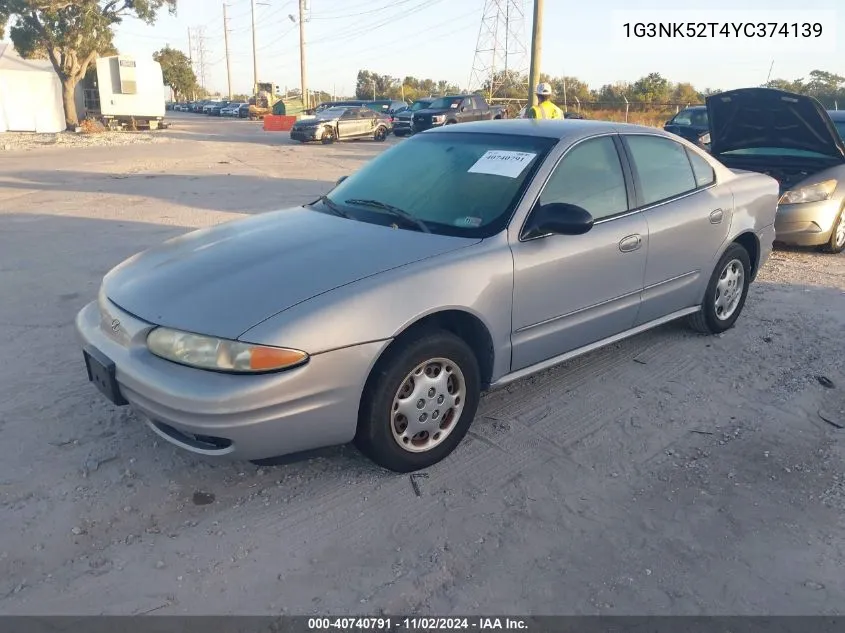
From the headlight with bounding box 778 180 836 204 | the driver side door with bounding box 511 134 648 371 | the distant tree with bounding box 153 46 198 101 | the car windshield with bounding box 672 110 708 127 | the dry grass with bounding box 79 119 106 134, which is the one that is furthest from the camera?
the distant tree with bounding box 153 46 198 101

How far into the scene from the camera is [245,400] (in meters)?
2.61

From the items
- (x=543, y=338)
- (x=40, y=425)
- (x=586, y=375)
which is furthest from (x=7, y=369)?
(x=586, y=375)

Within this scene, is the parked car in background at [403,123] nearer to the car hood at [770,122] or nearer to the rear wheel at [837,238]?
the car hood at [770,122]

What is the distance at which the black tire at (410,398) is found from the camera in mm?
2918

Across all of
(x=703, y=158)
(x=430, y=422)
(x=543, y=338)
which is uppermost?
(x=703, y=158)

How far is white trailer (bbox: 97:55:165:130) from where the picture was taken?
31641mm

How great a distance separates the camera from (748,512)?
9.57ft

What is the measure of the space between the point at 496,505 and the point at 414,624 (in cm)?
77

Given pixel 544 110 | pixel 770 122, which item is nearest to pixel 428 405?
pixel 544 110

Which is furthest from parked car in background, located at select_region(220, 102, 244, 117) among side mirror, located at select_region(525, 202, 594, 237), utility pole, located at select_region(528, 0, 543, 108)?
side mirror, located at select_region(525, 202, 594, 237)

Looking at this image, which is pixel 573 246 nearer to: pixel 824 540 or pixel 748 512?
pixel 748 512

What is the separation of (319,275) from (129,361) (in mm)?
897

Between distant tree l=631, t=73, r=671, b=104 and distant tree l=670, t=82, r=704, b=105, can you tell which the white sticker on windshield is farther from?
distant tree l=670, t=82, r=704, b=105

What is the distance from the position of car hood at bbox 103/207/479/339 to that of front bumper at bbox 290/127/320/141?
22671mm
